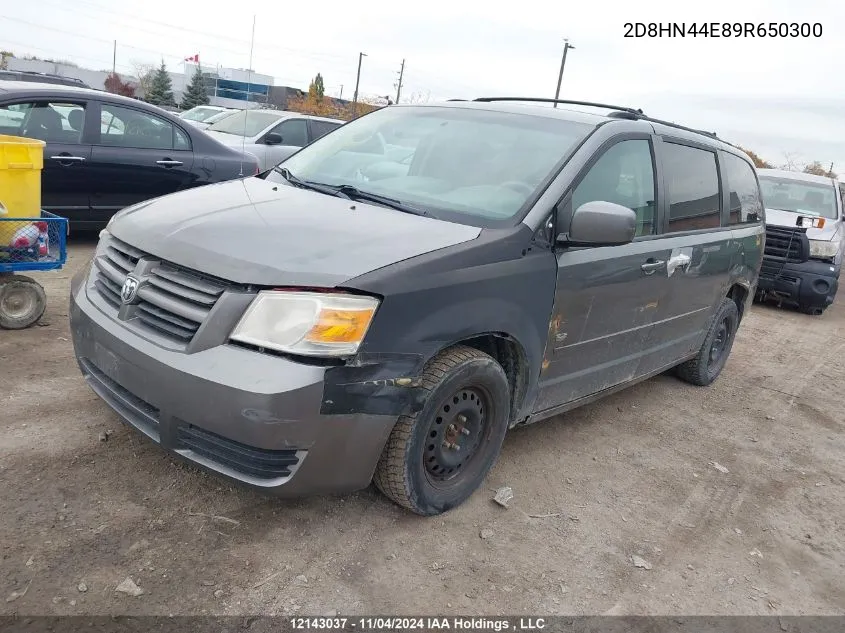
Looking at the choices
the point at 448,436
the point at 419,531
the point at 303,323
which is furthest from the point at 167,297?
the point at 419,531

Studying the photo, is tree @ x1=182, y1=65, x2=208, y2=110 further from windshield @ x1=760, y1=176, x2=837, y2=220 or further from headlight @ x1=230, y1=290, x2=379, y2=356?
headlight @ x1=230, y1=290, x2=379, y2=356

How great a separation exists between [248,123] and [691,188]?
8.56m

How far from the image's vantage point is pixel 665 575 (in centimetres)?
301

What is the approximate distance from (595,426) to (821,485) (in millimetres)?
1307

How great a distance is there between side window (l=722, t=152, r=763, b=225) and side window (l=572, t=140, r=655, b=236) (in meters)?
1.37

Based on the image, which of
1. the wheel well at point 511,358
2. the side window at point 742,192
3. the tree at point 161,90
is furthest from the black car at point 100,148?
the tree at point 161,90

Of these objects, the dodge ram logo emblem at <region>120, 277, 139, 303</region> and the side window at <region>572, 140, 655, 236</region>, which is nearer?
the dodge ram logo emblem at <region>120, 277, 139, 303</region>

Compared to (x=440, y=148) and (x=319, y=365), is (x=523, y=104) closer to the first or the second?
(x=440, y=148)

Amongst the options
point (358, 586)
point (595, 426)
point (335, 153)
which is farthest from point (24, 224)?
point (595, 426)

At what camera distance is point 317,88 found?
61.3 meters

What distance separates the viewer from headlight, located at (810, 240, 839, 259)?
9.23 metres

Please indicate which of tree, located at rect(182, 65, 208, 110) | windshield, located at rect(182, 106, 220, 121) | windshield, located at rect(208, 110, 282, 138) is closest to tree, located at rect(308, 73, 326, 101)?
tree, located at rect(182, 65, 208, 110)

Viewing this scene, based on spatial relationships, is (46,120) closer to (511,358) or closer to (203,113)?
(511,358)

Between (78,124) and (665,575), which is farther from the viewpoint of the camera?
(78,124)
